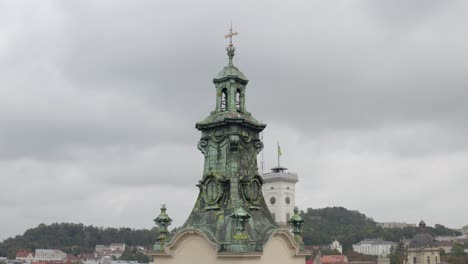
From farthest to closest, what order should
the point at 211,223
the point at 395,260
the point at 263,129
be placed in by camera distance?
the point at 395,260, the point at 263,129, the point at 211,223

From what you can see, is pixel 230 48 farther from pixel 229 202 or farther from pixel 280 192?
pixel 280 192

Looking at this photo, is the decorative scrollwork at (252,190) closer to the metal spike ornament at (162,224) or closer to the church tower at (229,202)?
the church tower at (229,202)

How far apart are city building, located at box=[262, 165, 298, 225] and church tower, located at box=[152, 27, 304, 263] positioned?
395 feet

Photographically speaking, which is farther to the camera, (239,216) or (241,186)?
(241,186)

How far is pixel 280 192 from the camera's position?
138125mm

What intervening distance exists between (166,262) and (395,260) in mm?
148643

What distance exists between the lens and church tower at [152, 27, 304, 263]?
52.1 ft

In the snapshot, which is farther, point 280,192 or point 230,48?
point 280,192

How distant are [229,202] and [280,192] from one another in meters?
123

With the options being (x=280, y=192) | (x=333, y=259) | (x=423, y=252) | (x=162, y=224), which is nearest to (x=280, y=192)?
(x=280, y=192)

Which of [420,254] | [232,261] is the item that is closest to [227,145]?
[232,261]

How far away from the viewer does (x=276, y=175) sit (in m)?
139

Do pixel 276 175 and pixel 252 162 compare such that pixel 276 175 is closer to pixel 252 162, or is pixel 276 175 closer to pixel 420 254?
pixel 420 254

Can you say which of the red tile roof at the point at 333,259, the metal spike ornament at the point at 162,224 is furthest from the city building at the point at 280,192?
the metal spike ornament at the point at 162,224
